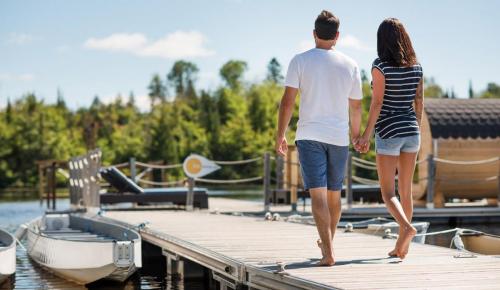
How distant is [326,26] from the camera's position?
6887 millimetres

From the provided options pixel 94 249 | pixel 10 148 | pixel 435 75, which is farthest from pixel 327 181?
pixel 435 75

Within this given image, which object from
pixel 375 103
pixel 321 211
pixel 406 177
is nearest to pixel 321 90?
pixel 375 103

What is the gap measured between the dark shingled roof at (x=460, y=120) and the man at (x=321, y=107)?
11.7 m

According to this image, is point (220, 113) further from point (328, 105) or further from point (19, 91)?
point (328, 105)

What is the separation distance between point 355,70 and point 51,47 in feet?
309

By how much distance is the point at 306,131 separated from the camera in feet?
22.6

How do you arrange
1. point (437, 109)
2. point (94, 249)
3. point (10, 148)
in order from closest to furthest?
point (94, 249) → point (437, 109) → point (10, 148)

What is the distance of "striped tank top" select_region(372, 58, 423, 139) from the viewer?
6.96 meters

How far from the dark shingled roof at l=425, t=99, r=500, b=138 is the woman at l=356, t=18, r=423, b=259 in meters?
11.4

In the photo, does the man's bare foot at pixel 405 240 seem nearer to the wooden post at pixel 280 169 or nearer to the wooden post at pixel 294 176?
the wooden post at pixel 294 176

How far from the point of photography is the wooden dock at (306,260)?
20.7 feet

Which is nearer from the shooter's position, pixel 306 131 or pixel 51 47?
pixel 306 131

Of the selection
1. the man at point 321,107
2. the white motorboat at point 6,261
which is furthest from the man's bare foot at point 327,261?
the white motorboat at point 6,261

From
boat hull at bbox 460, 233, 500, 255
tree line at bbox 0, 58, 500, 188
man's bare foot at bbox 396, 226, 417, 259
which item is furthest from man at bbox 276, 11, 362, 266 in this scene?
tree line at bbox 0, 58, 500, 188
